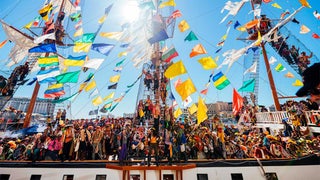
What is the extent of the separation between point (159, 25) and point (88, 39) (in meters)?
3.06

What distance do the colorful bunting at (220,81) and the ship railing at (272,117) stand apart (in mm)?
5517

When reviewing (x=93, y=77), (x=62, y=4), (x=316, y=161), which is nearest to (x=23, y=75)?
(x=62, y=4)

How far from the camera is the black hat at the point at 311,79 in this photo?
1.50 meters

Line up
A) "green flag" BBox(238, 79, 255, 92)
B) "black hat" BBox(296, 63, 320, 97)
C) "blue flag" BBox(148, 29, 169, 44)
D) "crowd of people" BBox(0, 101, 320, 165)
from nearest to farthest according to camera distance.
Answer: "black hat" BBox(296, 63, 320, 97) < "blue flag" BBox(148, 29, 169, 44) < "crowd of people" BBox(0, 101, 320, 165) < "green flag" BBox(238, 79, 255, 92)

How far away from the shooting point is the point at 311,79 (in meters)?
1.53

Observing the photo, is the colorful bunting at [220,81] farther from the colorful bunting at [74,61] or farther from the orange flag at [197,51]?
the colorful bunting at [74,61]

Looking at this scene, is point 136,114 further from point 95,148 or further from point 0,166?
point 0,166

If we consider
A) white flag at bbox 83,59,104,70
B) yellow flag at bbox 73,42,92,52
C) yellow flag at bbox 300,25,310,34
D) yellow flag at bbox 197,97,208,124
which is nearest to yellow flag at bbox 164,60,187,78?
yellow flag at bbox 197,97,208,124

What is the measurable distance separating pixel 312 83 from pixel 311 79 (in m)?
0.04

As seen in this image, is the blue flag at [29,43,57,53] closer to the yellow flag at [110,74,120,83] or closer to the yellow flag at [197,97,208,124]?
the yellow flag at [110,74,120,83]

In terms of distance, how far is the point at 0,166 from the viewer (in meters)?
6.82

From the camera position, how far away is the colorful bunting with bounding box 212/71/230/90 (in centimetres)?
703

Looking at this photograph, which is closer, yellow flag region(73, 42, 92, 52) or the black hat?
the black hat

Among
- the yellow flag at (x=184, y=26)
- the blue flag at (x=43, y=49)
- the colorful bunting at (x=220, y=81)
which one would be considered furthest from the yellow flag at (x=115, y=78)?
the colorful bunting at (x=220, y=81)
